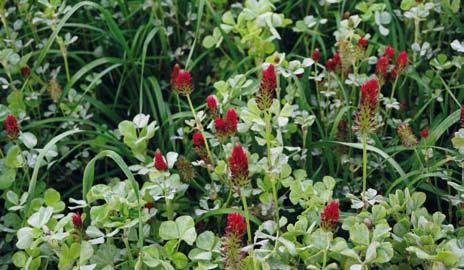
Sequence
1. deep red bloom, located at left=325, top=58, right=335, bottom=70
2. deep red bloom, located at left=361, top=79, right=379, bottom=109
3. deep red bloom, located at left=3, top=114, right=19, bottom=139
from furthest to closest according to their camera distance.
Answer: deep red bloom, located at left=325, top=58, right=335, bottom=70 < deep red bloom, located at left=3, top=114, right=19, bottom=139 < deep red bloom, located at left=361, top=79, right=379, bottom=109

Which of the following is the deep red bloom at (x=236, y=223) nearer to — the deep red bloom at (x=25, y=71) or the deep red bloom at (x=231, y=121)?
the deep red bloom at (x=231, y=121)

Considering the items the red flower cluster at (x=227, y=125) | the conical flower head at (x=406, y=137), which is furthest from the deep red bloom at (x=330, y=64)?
the red flower cluster at (x=227, y=125)

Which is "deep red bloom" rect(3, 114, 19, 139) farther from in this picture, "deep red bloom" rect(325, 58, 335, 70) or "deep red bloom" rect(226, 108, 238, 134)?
"deep red bloom" rect(325, 58, 335, 70)

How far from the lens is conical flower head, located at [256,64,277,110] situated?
171cm

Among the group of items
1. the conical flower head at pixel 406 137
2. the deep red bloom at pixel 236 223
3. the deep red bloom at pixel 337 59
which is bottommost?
the conical flower head at pixel 406 137

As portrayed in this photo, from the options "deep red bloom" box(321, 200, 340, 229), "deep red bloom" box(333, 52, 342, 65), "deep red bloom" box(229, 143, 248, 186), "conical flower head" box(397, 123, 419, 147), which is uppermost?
"deep red bloom" box(229, 143, 248, 186)

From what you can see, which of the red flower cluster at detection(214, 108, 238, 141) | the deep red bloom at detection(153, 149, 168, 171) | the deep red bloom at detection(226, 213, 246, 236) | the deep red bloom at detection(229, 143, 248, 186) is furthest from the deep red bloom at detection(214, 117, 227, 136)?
the deep red bloom at detection(226, 213, 246, 236)

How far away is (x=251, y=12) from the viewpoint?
2.47 meters

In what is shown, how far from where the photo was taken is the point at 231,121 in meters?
1.97

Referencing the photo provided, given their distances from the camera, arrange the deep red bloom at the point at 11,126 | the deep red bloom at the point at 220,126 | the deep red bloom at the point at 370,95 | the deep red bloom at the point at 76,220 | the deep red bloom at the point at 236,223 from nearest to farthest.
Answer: the deep red bloom at the point at 236,223
the deep red bloom at the point at 370,95
the deep red bloom at the point at 76,220
the deep red bloom at the point at 220,126
the deep red bloom at the point at 11,126

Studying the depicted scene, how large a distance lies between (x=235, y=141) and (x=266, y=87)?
542 millimetres

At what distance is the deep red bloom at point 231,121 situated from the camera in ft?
6.41

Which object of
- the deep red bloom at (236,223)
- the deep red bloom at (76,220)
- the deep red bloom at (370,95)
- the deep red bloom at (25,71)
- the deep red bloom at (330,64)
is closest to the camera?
the deep red bloom at (236,223)

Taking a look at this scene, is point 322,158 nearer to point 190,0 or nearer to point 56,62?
point 190,0
